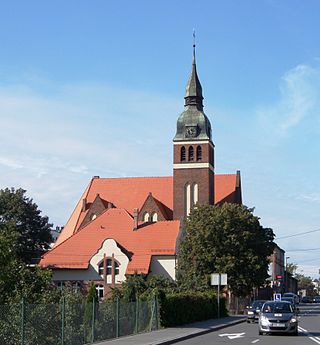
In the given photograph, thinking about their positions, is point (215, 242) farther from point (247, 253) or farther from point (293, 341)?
point (293, 341)

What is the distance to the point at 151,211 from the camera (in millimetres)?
84062

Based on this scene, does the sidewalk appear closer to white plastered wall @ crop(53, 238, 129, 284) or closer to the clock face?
white plastered wall @ crop(53, 238, 129, 284)

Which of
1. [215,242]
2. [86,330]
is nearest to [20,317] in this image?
[86,330]

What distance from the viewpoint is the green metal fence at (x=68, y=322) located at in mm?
18578

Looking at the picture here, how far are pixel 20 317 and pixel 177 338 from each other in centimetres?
962

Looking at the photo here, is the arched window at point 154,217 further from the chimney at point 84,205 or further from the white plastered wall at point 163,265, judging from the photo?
the white plastered wall at point 163,265

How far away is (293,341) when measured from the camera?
26.4m

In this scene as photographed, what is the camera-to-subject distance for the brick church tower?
79062mm

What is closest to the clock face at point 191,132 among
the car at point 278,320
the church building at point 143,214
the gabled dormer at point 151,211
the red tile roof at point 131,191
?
the church building at point 143,214

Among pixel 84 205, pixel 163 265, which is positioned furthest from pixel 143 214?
pixel 163 265

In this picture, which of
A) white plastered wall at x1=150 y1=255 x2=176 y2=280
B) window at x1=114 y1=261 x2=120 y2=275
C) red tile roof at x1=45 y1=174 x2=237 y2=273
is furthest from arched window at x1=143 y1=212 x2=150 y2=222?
window at x1=114 y1=261 x2=120 y2=275

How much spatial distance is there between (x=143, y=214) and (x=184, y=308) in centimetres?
4713

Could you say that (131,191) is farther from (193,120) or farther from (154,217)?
(193,120)

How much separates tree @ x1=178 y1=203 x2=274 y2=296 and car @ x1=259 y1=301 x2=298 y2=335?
99.7 feet
